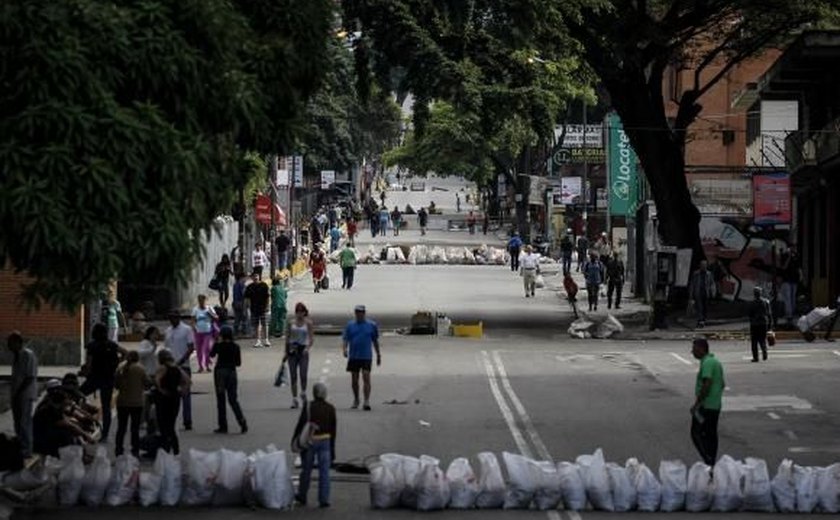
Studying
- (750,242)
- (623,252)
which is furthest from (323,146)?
(750,242)

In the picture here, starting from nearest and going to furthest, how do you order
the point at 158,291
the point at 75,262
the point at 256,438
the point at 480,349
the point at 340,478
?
the point at 75,262, the point at 340,478, the point at 256,438, the point at 480,349, the point at 158,291

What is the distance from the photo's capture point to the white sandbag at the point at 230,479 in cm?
1756

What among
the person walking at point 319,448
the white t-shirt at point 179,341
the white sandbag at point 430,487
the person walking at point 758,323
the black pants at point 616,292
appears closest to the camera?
the white sandbag at point 430,487

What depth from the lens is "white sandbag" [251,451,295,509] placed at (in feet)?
57.1

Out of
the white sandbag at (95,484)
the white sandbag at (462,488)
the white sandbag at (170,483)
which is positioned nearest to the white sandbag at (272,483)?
the white sandbag at (170,483)

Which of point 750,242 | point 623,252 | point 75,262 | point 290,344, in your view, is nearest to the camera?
point 75,262

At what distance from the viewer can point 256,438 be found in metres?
23.0

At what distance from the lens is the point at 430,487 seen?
17328 mm

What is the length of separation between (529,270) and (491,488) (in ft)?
124

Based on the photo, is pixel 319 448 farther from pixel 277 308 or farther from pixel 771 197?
pixel 771 197

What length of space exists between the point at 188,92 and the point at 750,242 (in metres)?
35.9

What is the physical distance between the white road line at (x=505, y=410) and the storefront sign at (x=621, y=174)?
2217 cm

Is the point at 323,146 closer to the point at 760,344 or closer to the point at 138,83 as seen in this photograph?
the point at 760,344

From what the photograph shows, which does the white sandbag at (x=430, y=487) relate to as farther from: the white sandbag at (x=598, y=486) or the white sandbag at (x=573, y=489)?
the white sandbag at (x=598, y=486)
